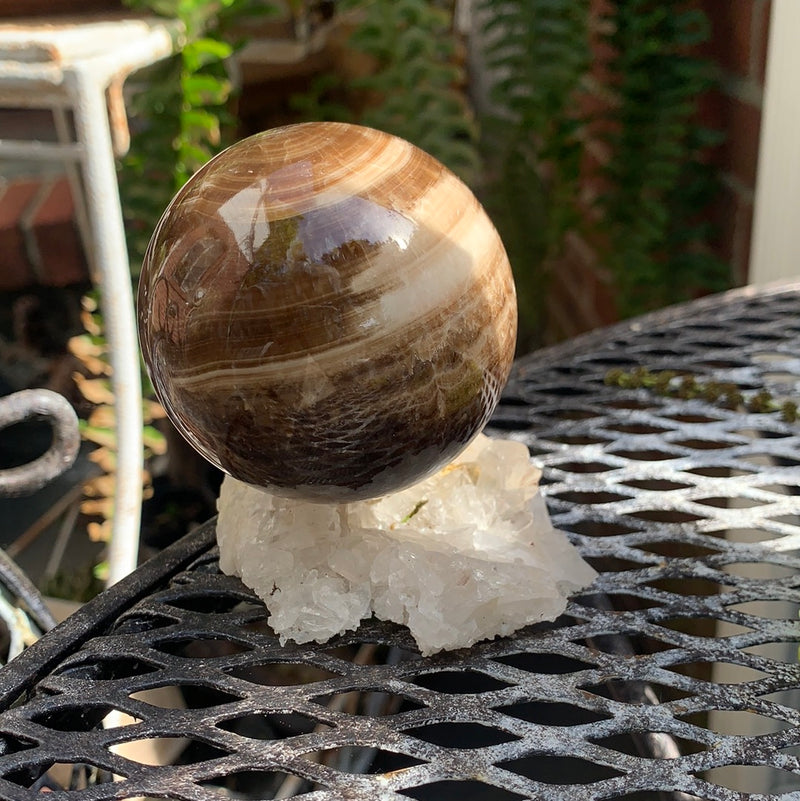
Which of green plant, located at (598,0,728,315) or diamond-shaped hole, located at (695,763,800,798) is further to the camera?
green plant, located at (598,0,728,315)

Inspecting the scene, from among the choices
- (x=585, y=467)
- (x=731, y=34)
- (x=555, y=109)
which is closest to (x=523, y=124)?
(x=555, y=109)

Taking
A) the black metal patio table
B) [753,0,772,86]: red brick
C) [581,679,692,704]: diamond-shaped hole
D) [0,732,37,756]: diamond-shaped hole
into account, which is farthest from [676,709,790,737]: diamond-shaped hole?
[753,0,772,86]: red brick

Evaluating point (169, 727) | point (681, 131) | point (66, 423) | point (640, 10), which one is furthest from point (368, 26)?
point (169, 727)

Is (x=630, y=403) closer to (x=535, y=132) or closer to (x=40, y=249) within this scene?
(x=535, y=132)

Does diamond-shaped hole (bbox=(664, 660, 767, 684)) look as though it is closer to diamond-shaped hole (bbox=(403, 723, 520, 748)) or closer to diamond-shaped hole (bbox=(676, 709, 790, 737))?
diamond-shaped hole (bbox=(676, 709, 790, 737))

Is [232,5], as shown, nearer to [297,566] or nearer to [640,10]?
[640,10]

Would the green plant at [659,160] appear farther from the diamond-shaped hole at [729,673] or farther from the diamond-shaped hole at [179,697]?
the diamond-shaped hole at [179,697]
